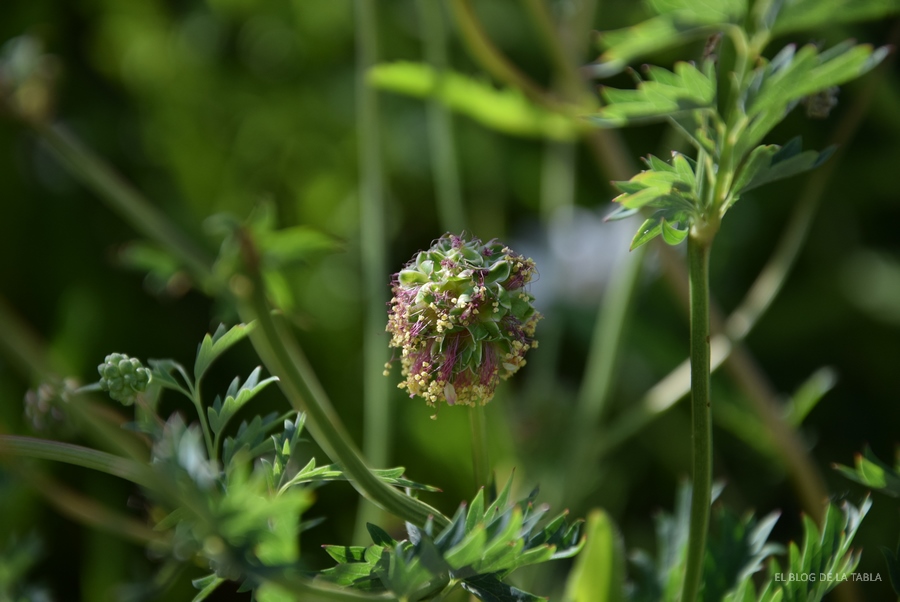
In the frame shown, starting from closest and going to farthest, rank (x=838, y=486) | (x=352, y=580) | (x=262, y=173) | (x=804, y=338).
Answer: (x=352, y=580)
(x=838, y=486)
(x=804, y=338)
(x=262, y=173)

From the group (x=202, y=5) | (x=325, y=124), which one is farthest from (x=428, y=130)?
(x=202, y=5)

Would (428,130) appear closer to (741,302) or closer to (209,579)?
(741,302)

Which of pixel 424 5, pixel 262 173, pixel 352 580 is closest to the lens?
pixel 352 580

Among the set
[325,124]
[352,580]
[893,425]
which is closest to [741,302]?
[893,425]

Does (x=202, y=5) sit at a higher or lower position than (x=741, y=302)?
higher

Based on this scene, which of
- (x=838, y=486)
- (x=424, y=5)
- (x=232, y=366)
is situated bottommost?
(x=838, y=486)

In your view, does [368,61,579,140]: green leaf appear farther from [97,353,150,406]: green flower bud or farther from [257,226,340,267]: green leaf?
[97,353,150,406]: green flower bud

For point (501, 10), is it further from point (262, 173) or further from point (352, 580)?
point (352, 580)

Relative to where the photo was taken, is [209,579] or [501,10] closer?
[209,579]
